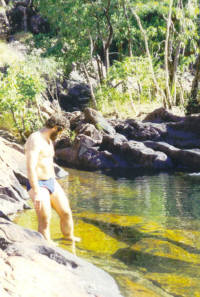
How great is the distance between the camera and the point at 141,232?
6926mm

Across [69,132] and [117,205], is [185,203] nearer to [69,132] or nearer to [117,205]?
[117,205]

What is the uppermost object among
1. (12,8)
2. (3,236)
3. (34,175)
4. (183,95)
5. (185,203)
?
(12,8)

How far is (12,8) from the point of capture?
41.4 m

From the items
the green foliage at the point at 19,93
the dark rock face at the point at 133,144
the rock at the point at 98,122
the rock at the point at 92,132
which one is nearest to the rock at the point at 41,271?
the dark rock face at the point at 133,144

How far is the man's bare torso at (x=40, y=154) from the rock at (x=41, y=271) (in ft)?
2.60

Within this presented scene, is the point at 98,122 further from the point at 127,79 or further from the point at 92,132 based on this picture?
the point at 127,79

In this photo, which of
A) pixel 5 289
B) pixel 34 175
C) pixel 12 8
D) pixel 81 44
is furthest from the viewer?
pixel 12 8

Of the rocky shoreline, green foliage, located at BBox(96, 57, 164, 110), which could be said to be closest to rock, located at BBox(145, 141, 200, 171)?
green foliage, located at BBox(96, 57, 164, 110)

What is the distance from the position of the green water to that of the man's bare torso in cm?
124

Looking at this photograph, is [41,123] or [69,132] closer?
[69,132]

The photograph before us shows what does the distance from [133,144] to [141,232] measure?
10042 mm

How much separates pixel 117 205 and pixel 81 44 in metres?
20.3

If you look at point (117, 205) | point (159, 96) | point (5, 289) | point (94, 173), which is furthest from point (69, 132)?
point (5, 289)

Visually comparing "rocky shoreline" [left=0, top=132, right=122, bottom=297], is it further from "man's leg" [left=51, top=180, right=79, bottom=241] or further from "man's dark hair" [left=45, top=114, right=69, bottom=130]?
"man's dark hair" [left=45, top=114, right=69, bottom=130]
